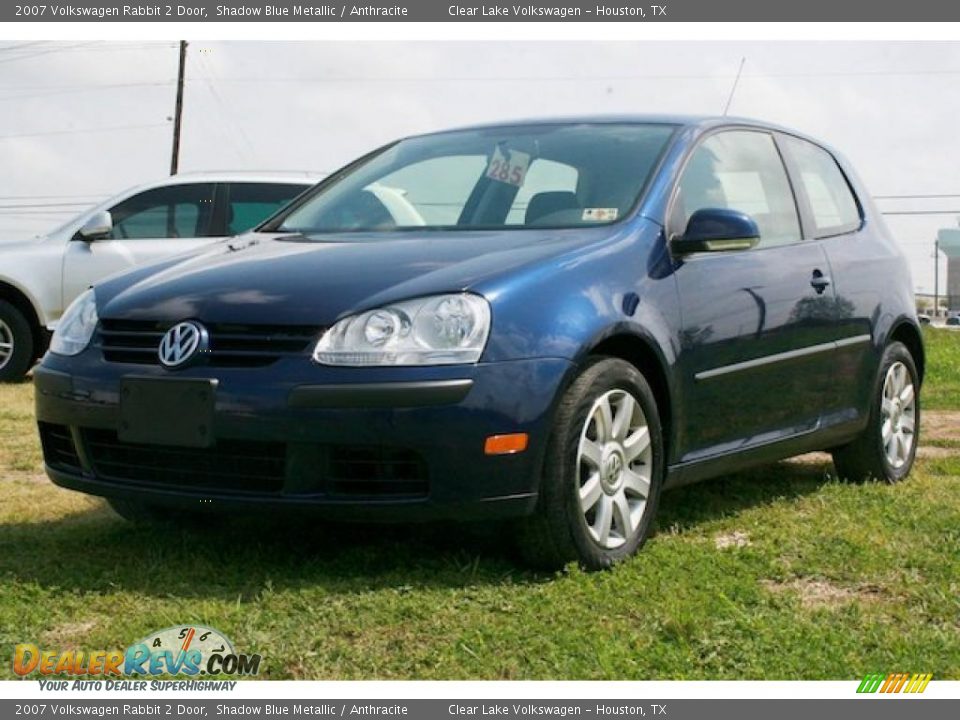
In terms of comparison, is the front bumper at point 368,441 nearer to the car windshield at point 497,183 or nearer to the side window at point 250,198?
the car windshield at point 497,183

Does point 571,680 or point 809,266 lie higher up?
point 809,266

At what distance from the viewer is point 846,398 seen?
20.7 feet

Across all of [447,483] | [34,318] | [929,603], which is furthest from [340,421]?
[34,318]

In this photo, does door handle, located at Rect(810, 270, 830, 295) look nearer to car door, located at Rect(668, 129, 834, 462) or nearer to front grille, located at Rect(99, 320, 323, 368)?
car door, located at Rect(668, 129, 834, 462)

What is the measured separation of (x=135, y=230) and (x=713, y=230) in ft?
27.0

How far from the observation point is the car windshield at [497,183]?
5.31 m

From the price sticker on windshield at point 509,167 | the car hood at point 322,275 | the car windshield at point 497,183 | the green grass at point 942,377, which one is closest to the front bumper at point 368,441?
the car hood at point 322,275

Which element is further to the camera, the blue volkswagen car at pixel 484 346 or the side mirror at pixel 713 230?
the side mirror at pixel 713 230

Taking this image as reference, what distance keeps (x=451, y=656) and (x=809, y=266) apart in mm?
2829

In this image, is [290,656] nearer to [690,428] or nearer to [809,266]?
[690,428]

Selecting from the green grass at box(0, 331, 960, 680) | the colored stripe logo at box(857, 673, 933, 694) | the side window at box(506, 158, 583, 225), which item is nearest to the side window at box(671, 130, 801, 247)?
the side window at box(506, 158, 583, 225)

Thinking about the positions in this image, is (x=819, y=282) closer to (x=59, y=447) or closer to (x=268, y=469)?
(x=268, y=469)

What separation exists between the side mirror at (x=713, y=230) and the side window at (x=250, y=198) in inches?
301

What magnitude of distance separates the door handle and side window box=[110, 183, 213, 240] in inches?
291
